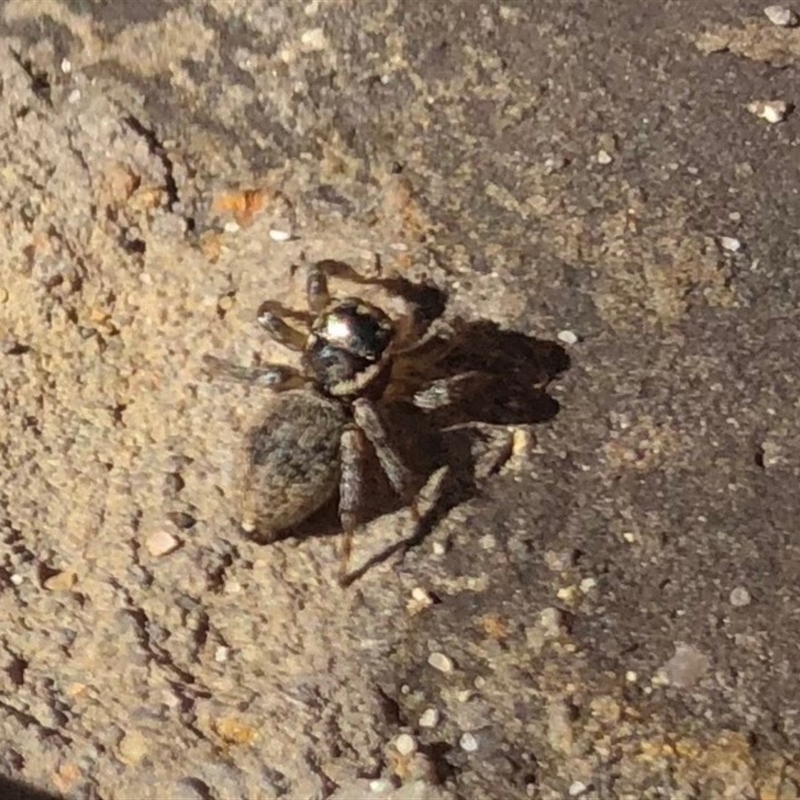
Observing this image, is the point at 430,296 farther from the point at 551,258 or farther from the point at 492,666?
the point at 492,666

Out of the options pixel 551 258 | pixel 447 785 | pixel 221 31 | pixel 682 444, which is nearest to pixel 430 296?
pixel 551 258

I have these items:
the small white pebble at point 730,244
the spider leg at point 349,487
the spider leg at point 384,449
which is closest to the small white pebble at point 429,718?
the spider leg at point 349,487

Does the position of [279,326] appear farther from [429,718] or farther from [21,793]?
[21,793]

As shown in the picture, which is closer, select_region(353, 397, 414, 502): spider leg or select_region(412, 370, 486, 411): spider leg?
select_region(353, 397, 414, 502): spider leg

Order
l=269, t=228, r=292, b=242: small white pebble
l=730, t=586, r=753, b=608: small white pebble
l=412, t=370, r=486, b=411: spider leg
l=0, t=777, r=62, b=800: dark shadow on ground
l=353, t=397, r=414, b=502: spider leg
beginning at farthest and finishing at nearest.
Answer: l=269, t=228, r=292, b=242: small white pebble
l=412, t=370, r=486, b=411: spider leg
l=353, t=397, r=414, b=502: spider leg
l=730, t=586, r=753, b=608: small white pebble
l=0, t=777, r=62, b=800: dark shadow on ground

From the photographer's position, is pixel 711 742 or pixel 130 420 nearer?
pixel 711 742

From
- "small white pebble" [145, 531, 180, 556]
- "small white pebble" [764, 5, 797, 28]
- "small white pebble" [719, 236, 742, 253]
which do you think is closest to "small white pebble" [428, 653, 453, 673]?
"small white pebble" [145, 531, 180, 556]

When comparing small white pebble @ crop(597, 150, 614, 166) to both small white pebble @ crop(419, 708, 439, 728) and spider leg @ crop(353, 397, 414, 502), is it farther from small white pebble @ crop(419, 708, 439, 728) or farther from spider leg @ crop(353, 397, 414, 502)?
small white pebble @ crop(419, 708, 439, 728)

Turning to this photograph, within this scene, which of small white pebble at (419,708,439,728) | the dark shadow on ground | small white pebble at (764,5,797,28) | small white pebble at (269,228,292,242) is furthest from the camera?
small white pebble at (764,5,797,28)
